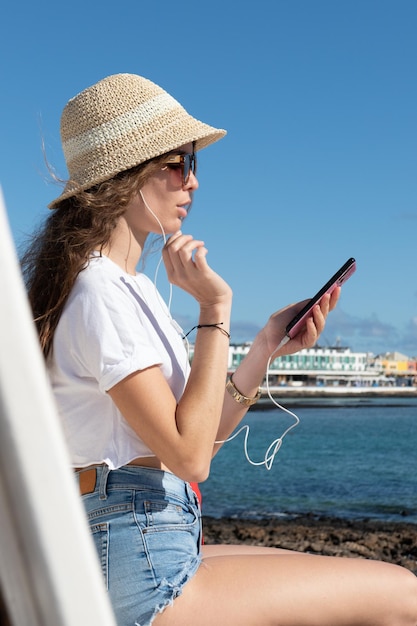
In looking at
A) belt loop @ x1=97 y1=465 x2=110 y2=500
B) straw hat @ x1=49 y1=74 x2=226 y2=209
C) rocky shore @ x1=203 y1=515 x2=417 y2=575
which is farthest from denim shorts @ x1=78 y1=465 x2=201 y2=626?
rocky shore @ x1=203 y1=515 x2=417 y2=575

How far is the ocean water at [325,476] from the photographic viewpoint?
68.9 ft

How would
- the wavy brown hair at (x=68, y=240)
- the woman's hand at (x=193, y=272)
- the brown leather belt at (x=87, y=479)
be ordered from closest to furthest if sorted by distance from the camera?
the brown leather belt at (x=87, y=479), the wavy brown hair at (x=68, y=240), the woman's hand at (x=193, y=272)

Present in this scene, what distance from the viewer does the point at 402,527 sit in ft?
52.8

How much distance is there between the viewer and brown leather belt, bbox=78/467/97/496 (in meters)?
1.85

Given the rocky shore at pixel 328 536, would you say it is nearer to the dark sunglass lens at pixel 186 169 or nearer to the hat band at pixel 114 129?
the dark sunglass lens at pixel 186 169

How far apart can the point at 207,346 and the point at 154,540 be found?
0.48 m

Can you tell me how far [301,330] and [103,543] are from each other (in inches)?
37.4

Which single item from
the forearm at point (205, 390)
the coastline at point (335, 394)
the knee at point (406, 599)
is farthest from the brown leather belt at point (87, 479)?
the coastline at point (335, 394)

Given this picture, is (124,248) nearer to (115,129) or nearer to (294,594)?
(115,129)

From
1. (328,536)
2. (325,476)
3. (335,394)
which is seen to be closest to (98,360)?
(328,536)

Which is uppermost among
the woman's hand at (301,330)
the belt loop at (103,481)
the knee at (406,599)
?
the woman's hand at (301,330)

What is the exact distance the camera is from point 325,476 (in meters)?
31.2

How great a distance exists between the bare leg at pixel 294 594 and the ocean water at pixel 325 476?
17.0m

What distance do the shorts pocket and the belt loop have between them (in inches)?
2.5
